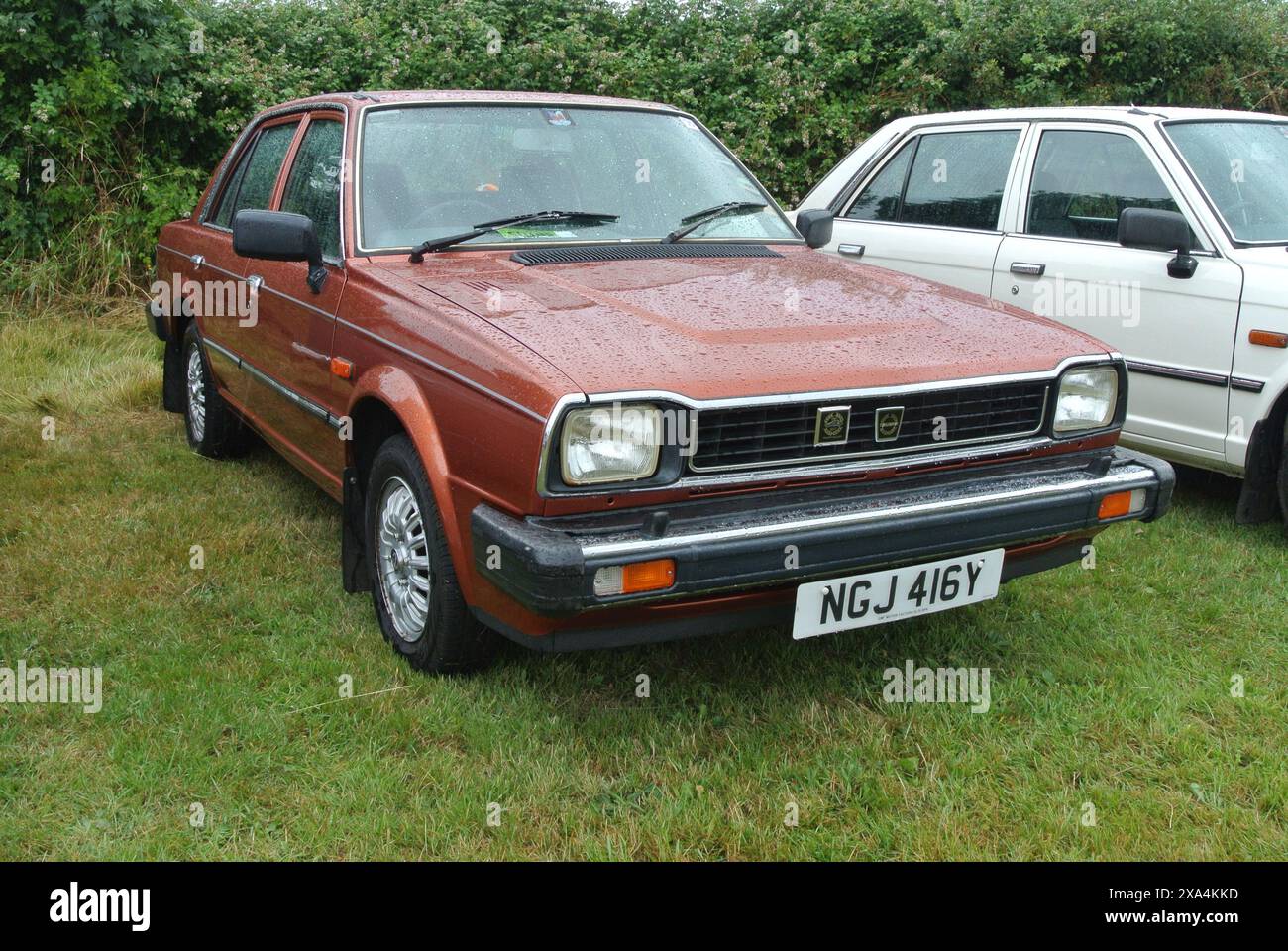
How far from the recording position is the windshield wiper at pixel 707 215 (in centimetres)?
391

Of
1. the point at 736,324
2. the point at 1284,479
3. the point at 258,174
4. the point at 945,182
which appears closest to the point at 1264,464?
the point at 1284,479

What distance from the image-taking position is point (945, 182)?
5.84 metres

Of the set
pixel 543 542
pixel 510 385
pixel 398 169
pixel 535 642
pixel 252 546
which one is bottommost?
pixel 252 546

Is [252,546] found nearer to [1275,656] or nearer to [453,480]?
[453,480]

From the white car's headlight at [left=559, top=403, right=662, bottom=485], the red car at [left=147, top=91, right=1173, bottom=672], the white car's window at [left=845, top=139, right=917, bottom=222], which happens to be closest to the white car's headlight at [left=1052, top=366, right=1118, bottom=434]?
the red car at [left=147, top=91, right=1173, bottom=672]

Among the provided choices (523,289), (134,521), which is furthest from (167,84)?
(523,289)

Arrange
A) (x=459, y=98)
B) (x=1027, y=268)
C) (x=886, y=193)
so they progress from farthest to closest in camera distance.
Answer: (x=886, y=193) < (x=1027, y=268) < (x=459, y=98)

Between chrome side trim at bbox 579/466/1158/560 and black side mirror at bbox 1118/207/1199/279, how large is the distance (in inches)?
65.4

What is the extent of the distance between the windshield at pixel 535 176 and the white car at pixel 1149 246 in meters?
1.54

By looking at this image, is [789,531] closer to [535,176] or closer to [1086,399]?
[1086,399]

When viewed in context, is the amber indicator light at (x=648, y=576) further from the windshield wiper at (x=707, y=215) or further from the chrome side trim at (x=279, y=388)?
the windshield wiper at (x=707, y=215)

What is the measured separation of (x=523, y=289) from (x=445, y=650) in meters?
1.02

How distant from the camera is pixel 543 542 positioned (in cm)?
255

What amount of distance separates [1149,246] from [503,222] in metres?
2.61
